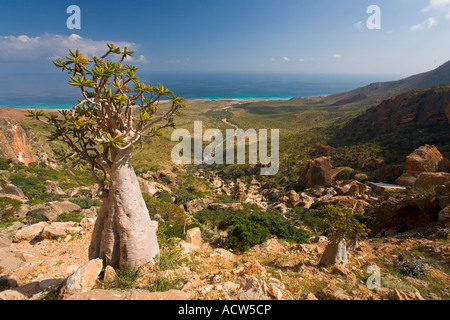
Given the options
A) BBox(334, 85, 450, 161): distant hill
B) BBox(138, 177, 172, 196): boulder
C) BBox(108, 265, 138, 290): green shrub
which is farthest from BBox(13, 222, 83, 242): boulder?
BBox(334, 85, 450, 161): distant hill

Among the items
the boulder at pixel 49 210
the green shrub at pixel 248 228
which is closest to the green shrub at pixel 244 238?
the green shrub at pixel 248 228

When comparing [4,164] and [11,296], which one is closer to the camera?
[11,296]

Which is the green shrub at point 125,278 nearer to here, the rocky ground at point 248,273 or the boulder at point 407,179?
the rocky ground at point 248,273

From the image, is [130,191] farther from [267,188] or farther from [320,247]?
[267,188]

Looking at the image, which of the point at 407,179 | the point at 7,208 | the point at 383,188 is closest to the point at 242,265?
the point at 7,208

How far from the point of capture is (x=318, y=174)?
72.4 ft

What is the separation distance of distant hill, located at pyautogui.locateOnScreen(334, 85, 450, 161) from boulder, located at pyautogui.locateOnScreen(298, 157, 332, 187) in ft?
27.6

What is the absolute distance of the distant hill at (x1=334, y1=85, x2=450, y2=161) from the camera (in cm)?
2514

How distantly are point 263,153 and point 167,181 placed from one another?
17202 mm

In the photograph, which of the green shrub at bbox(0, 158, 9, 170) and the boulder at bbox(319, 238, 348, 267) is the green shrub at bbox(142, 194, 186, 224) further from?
the green shrub at bbox(0, 158, 9, 170)

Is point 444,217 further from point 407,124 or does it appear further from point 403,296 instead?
point 407,124

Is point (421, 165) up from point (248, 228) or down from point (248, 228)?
up

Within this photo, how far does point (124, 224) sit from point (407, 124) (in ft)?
125

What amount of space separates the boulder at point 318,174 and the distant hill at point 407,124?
840 cm
